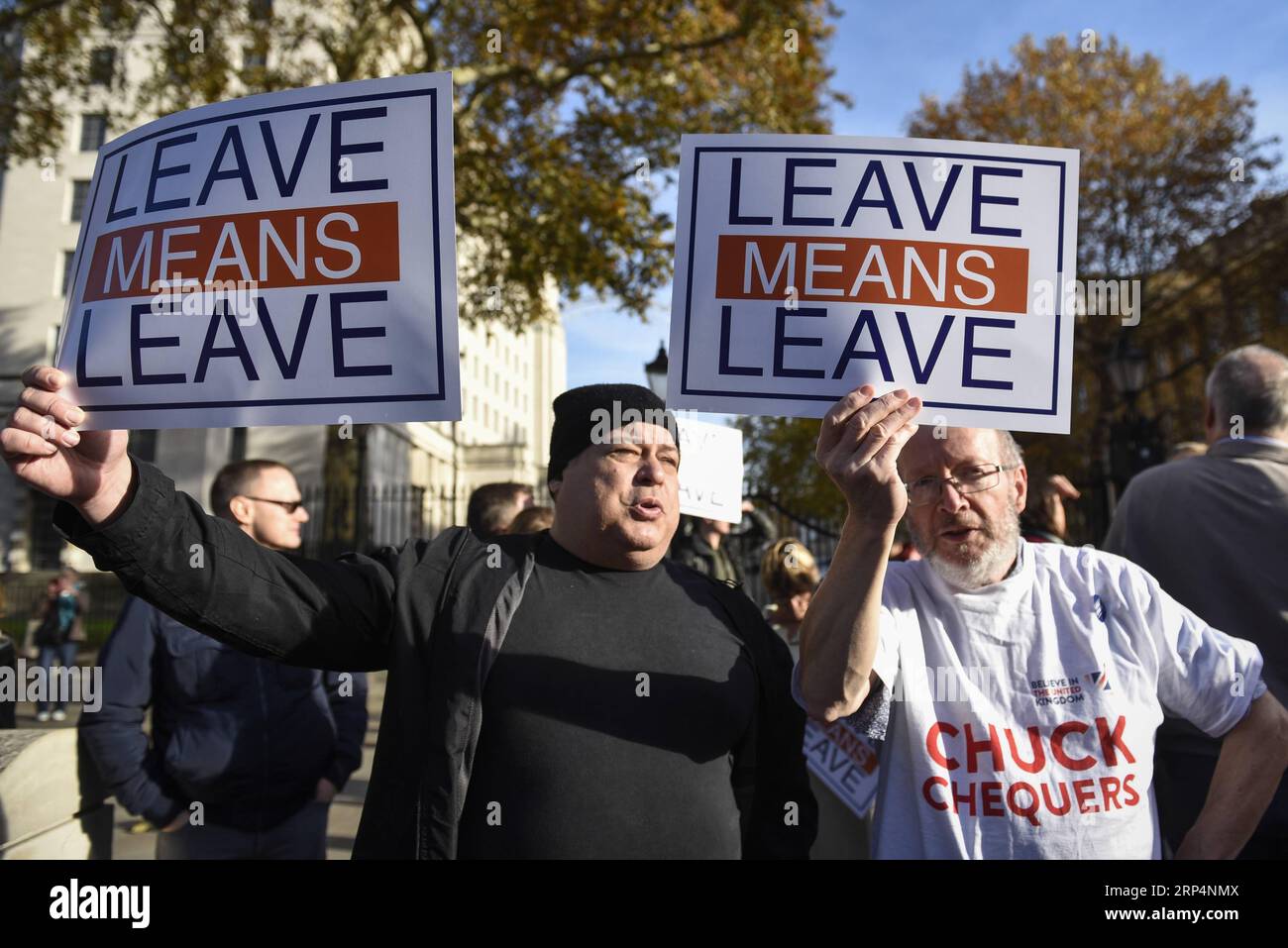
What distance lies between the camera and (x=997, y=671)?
2020 mm

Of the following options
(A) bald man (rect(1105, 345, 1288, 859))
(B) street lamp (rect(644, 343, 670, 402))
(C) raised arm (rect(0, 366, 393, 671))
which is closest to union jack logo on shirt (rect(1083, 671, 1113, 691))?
(A) bald man (rect(1105, 345, 1288, 859))

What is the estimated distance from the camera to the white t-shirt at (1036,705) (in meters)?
1.92

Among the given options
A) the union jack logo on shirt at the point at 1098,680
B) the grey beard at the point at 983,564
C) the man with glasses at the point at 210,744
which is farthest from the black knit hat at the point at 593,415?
the man with glasses at the point at 210,744

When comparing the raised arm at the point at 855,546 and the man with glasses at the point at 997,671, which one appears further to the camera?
the man with glasses at the point at 997,671

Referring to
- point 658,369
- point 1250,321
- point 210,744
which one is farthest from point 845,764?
point 1250,321

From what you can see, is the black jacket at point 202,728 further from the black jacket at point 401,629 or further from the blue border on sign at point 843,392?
the blue border on sign at point 843,392

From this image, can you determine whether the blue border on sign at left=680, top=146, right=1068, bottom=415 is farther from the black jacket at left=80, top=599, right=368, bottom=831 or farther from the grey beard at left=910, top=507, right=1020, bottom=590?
the black jacket at left=80, top=599, right=368, bottom=831

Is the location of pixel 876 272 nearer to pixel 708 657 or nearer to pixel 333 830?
pixel 708 657

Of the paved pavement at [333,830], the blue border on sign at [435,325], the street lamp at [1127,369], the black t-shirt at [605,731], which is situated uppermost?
the street lamp at [1127,369]

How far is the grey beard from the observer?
2098 millimetres

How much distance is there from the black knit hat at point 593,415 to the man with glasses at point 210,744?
144 cm

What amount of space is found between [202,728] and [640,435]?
1987 mm

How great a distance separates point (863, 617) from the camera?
5.99 feet
